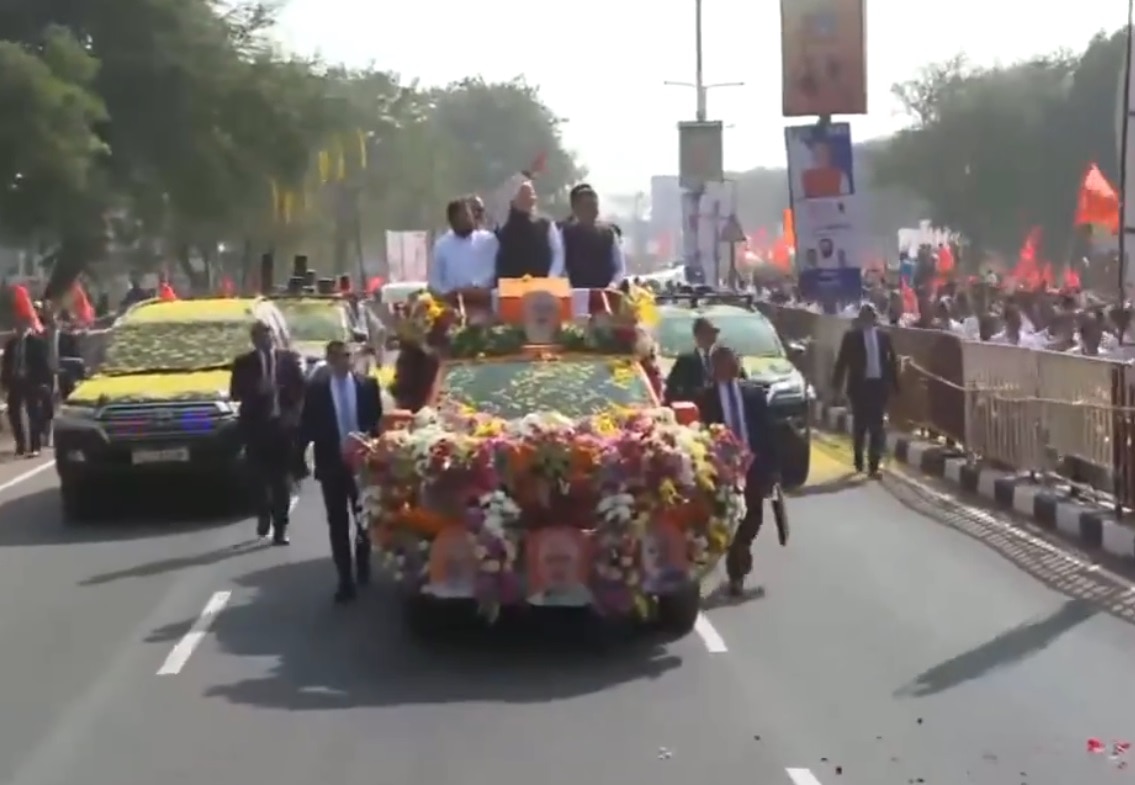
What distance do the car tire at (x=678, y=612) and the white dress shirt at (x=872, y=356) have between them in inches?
377

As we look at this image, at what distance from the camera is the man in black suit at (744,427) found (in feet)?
44.5

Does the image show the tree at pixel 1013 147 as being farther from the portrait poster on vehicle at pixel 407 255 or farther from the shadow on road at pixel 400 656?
the shadow on road at pixel 400 656

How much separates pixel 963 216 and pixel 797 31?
5475cm

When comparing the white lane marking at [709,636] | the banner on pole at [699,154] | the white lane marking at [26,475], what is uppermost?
the banner on pole at [699,154]

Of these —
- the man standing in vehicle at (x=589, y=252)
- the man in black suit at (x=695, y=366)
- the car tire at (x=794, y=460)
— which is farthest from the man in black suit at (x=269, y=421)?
the car tire at (x=794, y=460)

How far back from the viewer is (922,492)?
20.2 meters

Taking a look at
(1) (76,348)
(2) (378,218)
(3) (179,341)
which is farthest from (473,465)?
(2) (378,218)

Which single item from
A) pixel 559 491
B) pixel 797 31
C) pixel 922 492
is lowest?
pixel 922 492

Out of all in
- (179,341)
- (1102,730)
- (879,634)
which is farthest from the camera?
(179,341)

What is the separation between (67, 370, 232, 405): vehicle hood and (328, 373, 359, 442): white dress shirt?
457cm

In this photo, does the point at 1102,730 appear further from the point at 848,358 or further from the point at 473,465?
the point at 848,358

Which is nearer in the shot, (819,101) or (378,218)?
(819,101)

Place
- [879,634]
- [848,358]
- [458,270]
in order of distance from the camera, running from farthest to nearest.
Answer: [848,358] < [458,270] < [879,634]

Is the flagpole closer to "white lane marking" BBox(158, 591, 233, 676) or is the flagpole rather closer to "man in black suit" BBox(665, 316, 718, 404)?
"man in black suit" BBox(665, 316, 718, 404)
